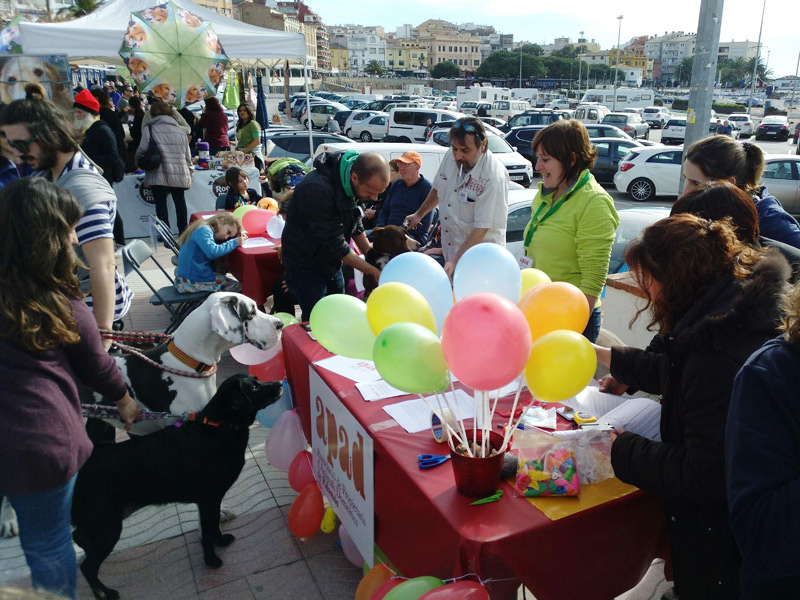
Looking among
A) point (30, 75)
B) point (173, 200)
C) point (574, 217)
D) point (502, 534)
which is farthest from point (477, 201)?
point (30, 75)

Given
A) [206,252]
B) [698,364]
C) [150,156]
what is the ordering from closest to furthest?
[698,364]
[206,252]
[150,156]

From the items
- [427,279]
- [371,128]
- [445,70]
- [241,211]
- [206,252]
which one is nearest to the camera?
[427,279]

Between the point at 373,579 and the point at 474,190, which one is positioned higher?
the point at 474,190

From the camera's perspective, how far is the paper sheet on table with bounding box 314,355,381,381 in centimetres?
255

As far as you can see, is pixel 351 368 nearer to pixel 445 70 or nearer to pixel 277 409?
pixel 277 409

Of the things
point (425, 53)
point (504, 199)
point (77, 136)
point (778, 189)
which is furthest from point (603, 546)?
point (425, 53)

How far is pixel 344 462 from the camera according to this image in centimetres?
240

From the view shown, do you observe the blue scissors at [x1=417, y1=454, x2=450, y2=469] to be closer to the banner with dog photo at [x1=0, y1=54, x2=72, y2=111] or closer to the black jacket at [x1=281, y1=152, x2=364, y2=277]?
the black jacket at [x1=281, y1=152, x2=364, y2=277]

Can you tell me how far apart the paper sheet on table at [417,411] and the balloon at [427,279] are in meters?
0.30

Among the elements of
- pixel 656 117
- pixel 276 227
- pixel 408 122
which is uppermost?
pixel 656 117

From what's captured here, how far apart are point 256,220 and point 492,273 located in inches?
161

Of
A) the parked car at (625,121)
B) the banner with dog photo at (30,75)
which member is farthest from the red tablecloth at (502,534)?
the parked car at (625,121)

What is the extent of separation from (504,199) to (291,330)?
1.62 meters

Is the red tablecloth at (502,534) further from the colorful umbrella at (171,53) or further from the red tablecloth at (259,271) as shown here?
the colorful umbrella at (171,53)
